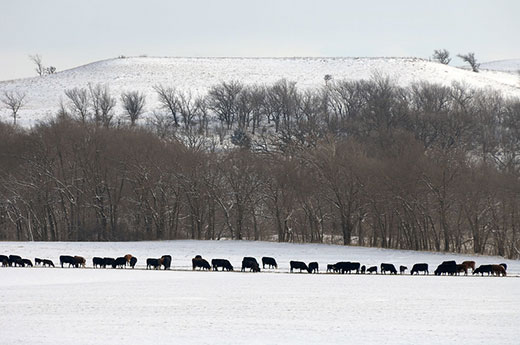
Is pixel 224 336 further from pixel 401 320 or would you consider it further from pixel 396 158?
pixel 396 158

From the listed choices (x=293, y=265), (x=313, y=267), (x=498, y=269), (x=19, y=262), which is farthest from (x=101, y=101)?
(x=498, y=269)

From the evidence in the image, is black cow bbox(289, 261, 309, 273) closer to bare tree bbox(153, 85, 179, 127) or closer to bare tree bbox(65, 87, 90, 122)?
bare tree bbox(153, 85, 179, 127)

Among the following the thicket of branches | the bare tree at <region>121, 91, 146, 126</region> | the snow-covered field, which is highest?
the bare tree at <region>121, 91, 146, 126</region>

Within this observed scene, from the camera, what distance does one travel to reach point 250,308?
28688 mm

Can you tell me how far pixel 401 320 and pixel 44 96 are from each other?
12760 centimetres

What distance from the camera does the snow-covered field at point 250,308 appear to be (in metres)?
22.7

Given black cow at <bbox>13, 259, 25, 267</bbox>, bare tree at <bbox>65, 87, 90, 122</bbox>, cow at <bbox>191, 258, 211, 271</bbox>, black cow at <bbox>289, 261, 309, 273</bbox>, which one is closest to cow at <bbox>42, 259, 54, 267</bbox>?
black cow at <bbox>13, 259, 25, 267</bbox>

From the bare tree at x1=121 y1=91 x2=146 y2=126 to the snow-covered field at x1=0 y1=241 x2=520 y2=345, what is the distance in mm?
80368

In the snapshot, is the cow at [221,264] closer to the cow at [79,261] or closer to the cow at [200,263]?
the cow at [200,263]

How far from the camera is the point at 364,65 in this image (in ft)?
529

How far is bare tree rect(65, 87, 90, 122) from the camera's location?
12576 cm

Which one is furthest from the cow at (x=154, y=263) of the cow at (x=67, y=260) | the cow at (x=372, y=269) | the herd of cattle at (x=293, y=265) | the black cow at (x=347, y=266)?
the cow at (x=372, y=269)

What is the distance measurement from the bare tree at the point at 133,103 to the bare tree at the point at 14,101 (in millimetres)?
16551

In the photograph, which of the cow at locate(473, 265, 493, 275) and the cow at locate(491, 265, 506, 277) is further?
the cow at locate(491, 265, 506, 277)
